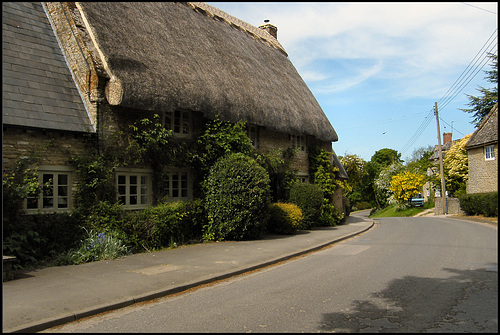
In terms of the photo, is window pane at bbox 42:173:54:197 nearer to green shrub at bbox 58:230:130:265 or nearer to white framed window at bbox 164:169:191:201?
green shrub at bbox 58:230:130:265

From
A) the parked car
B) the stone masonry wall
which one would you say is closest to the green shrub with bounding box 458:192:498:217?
the stone masonry wall

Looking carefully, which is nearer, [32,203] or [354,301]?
[354,301]

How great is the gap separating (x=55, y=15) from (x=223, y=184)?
25.0 feet

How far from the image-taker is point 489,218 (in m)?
3.28

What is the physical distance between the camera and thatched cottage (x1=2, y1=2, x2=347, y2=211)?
1046cm

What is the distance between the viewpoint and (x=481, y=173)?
390cm

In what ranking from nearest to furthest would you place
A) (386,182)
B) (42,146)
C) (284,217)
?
(42,146)
(284,217)
(386,182)

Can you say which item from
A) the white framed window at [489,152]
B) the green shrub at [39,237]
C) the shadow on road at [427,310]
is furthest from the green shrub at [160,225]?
the white framed window at [489,152]

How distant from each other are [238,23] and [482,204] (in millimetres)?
21998

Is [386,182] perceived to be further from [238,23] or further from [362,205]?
[238,23]

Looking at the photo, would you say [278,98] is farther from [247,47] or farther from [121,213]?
[121,213]

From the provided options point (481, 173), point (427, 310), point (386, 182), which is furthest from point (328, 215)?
point (386, 182)

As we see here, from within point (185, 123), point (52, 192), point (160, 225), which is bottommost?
point (160, 225)

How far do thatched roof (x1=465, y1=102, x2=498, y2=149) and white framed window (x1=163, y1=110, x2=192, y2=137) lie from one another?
10.6m
